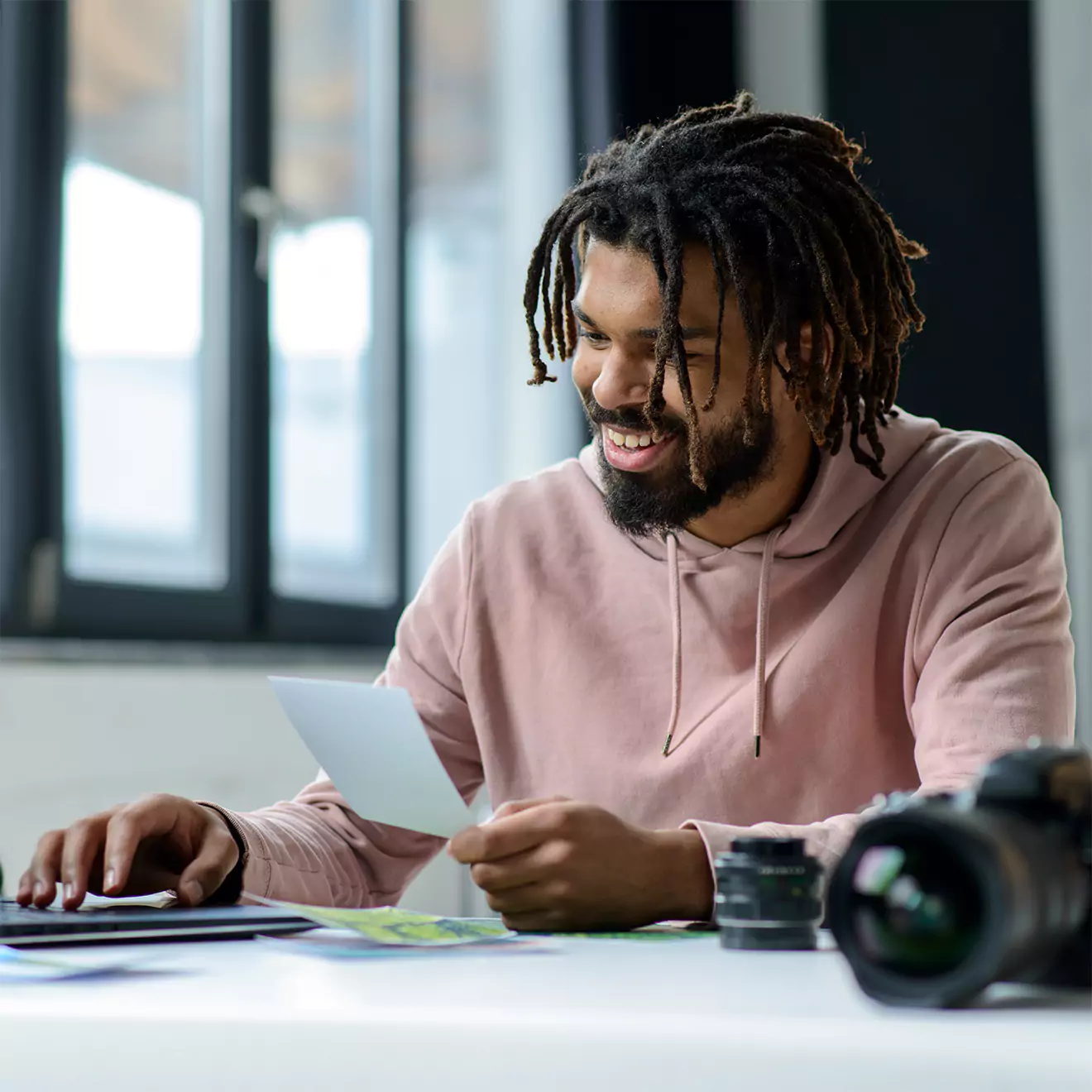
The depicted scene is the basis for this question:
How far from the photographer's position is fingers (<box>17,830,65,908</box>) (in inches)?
35.8

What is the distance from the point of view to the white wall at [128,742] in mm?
1793

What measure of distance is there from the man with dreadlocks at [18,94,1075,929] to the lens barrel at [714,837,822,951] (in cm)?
42

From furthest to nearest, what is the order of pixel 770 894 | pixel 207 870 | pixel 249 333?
pixel 249 333, pixel 207 870, pixel 770 894

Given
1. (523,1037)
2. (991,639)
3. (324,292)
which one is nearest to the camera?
(523,1037)

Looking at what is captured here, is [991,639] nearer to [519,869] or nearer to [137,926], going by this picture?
[519,869]

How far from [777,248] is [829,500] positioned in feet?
0.72

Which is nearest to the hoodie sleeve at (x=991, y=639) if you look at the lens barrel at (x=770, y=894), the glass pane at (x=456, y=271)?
the lens barrel at (x=770, y=894)

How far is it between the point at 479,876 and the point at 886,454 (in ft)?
2.08

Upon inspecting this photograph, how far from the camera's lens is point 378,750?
83 centimetres

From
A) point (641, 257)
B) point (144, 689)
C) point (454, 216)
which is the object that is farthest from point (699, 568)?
point (454, 216)

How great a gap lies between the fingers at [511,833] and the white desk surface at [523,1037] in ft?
0.69

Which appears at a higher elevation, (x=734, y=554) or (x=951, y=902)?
(x=734, y=554)

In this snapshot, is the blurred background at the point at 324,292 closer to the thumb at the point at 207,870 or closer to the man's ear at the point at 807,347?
the thumb at the point at 207,870

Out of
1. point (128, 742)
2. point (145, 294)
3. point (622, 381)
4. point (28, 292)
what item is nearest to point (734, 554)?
point (622, 381)
